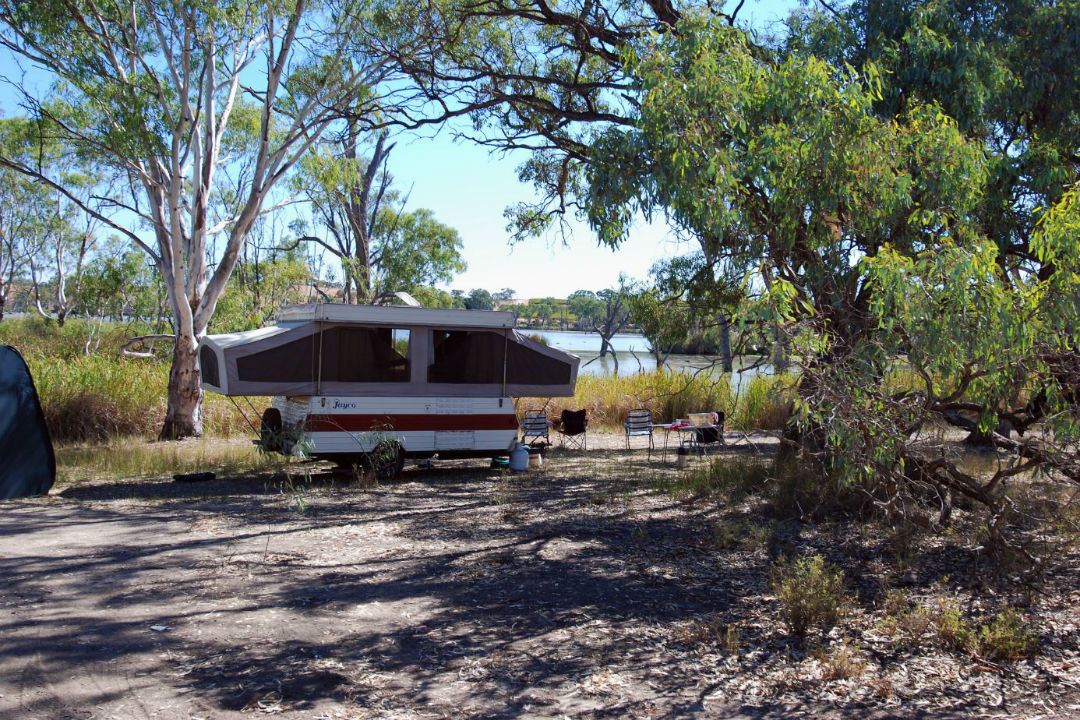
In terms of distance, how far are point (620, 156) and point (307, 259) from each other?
29.6m

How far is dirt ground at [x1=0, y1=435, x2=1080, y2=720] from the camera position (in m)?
4.22

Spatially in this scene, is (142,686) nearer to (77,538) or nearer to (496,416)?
(77,538)

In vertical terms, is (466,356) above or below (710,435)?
above

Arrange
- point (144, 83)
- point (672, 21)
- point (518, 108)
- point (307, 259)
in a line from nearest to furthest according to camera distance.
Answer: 1. point (672, 21)
2. point (518, 108)
3. point (144, 83)
4. point (307, 259)

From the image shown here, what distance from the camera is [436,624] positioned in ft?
17.4

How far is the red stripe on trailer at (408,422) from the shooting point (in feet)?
35.0

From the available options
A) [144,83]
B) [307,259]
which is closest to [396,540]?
[144,83]

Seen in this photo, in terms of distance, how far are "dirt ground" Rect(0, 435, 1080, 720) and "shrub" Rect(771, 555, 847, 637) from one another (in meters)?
0.15

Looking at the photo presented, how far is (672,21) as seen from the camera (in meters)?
11.2

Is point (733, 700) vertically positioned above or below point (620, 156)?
below

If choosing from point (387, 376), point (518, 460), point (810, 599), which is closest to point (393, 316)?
point (387, 376)

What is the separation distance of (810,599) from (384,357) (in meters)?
7.09

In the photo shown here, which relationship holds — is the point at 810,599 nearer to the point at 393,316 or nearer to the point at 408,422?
the point at 408,422

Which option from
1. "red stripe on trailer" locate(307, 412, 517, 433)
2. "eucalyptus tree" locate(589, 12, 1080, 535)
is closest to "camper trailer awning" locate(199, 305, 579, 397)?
"red stripe on trailer" locate(307, 412, 517, 433)
